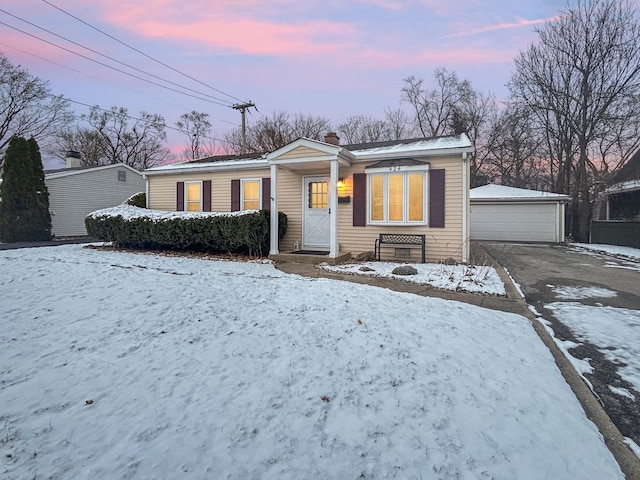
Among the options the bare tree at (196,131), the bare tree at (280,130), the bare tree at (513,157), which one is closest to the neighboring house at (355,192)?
the bare tree at (280,130)

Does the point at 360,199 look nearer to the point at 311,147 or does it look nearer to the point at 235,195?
the point at 311,147

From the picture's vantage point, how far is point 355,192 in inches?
369

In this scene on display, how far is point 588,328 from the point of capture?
4.23 metres

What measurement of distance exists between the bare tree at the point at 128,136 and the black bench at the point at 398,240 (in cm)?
2867

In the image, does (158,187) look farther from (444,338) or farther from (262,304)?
(444,338)

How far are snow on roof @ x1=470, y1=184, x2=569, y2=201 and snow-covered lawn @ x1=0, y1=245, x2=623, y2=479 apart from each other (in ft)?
49.2

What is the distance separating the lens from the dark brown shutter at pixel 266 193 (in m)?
10.4

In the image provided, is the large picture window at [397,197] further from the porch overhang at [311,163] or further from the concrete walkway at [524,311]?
the concrete walkway at [524,311]

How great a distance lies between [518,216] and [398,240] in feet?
38.5

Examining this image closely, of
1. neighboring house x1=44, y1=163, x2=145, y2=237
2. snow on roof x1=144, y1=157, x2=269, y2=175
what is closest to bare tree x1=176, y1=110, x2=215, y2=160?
neighboring house x1=44, y1=163, x2=145, y2=237

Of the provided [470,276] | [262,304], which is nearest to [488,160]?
[470,276]

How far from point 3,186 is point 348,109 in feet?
76.4

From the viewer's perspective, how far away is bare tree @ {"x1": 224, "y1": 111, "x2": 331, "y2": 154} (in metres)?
25.3

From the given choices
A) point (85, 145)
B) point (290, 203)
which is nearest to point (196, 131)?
point (85, 145)
